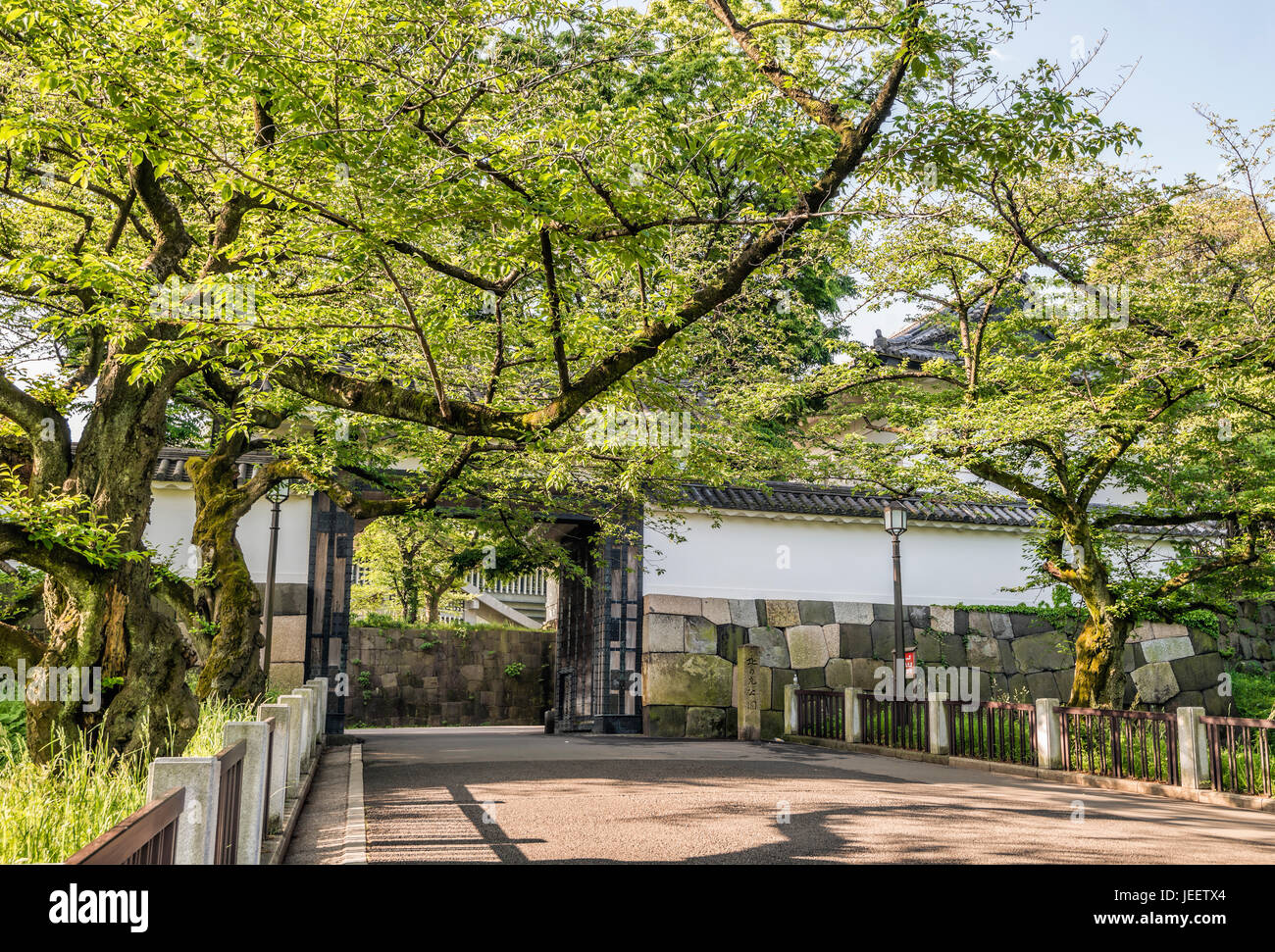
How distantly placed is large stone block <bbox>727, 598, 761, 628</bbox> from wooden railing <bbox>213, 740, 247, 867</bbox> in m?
14.4

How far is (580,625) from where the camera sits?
786 inches

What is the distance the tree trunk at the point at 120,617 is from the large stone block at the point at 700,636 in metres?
11.7

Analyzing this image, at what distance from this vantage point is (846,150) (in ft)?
21.9

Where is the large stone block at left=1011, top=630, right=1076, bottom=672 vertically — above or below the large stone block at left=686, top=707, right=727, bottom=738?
above

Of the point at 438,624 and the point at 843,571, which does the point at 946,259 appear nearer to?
the point at 843,571

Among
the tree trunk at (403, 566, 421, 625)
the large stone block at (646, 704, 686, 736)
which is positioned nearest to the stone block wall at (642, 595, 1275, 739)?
the large stone block at (646, 704, 686, 736)

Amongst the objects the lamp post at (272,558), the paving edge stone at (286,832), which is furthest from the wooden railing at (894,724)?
the lamp post at (272,558)

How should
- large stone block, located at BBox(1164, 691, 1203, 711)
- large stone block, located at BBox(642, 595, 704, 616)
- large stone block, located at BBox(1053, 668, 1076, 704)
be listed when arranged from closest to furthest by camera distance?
large stone block, located at BBox(642, 595, 704, 616), large stone block, located at BBox(1164, 691, 1203, 711), large stone block, located at BBox(1053, 668, 1076, 704)

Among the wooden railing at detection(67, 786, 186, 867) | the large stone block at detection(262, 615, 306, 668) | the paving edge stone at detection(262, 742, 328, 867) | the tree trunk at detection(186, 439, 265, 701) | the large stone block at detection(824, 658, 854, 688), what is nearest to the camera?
the wooden railing at detection(67, 786, 186, 867)

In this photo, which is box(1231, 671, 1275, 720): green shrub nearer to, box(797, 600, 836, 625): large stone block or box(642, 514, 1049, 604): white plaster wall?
box(642, 514, 1049, 604): white plaster wall

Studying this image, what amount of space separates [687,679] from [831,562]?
13.3 feet

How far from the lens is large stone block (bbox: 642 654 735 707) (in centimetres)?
1811

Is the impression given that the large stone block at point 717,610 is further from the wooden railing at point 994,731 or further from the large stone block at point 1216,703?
the large stone block at point 1216,703
